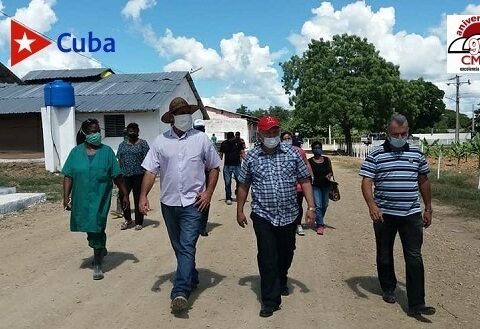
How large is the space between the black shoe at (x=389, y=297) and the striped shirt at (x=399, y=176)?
0.84m

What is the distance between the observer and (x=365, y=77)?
3928 cm

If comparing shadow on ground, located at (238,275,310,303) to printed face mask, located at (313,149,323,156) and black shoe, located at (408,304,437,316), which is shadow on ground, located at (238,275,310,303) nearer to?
black shoe, located at (408,304,437,316)

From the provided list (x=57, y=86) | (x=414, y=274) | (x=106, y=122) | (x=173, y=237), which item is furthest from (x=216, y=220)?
(x=106, y=122)

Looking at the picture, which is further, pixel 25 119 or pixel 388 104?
pixel 388 104

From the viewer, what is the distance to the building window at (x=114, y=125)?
23062mm

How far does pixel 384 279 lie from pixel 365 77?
118 ft

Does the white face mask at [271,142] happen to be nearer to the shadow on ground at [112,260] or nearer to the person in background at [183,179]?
the person in background at [183,179]

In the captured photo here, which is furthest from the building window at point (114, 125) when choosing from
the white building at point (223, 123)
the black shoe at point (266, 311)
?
the white building at point (223, 123)

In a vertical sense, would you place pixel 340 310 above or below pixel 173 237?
below

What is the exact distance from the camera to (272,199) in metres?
4.66

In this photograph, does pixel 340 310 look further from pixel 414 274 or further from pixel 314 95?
pixel 314 95

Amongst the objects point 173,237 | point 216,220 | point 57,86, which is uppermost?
point 57,86

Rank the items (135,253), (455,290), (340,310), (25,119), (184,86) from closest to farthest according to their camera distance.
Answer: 1. (340,310)
2. (455,290)
3. (135,253)
4. (25,119)
5. (184,86)

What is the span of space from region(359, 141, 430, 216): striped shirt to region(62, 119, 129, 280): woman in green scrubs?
2885 mm
